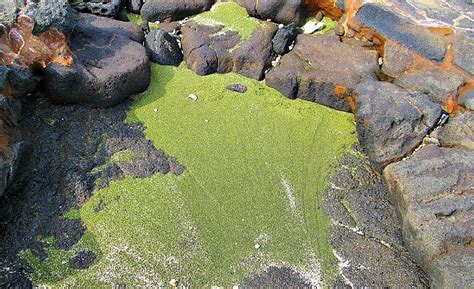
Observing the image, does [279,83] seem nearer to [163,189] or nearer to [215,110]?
[215,110]

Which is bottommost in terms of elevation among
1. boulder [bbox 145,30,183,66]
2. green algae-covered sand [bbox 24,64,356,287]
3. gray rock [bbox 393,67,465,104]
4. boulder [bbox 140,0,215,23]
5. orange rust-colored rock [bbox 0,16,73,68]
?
green algae-covered sand [bbox 24,64,356,287]

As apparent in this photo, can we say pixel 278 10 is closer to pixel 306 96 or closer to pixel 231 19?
pixel 231 19

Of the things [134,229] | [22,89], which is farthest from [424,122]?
[22,89]

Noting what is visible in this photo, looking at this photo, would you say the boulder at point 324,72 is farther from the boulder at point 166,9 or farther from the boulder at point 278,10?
the boulder at point 166,9

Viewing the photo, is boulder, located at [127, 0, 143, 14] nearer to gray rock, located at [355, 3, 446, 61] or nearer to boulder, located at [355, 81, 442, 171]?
gray rock, located at [355, 3, 446, 61]

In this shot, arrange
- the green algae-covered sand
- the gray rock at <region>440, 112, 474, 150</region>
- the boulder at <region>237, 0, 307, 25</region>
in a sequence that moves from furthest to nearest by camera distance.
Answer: the boulder at <region>237, 0, 307, 25</region> → the gray rock at <region>440, 112, 474, 150</region> → the green algae-covered sand

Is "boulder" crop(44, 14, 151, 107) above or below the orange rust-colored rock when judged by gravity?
below

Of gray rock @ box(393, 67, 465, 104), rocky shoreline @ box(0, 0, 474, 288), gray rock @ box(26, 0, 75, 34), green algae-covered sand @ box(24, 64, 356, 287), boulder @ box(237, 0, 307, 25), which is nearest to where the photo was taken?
green algae-covered sand @ box(24, 64, 356, 287)

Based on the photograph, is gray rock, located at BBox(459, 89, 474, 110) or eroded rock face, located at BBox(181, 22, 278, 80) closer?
gray rock, located at BBox(459, 89, 474, 110)

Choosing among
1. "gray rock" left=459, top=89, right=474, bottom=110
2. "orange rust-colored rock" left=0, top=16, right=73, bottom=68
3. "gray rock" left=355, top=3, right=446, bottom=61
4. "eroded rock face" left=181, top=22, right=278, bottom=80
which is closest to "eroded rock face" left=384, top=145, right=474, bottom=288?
"gray rock" left=459, top=89, right=474, bottom=110
